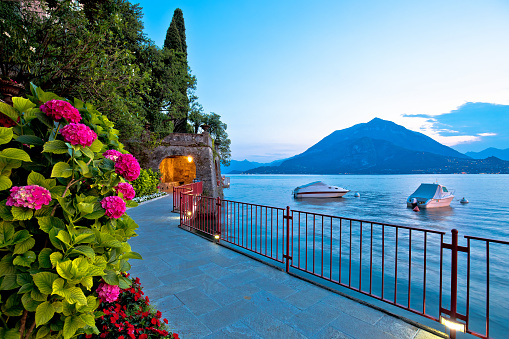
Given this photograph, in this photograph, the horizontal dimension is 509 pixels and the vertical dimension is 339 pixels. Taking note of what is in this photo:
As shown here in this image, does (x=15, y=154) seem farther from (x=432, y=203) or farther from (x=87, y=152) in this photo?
(x=432, y=203)

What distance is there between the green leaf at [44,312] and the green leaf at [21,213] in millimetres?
468

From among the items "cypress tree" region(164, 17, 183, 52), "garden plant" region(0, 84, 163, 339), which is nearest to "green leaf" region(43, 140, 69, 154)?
"garden plant" region(0, 84, 163, 339)

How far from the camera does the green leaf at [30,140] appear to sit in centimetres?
123

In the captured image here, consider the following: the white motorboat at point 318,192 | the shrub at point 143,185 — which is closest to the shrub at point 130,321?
the shrub at point 143,185

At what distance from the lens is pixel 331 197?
38.8m

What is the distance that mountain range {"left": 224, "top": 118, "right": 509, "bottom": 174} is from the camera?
402 ft

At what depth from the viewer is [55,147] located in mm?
1239

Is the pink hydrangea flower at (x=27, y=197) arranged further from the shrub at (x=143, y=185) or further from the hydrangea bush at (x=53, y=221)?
the shrub at (x=143, y=185)

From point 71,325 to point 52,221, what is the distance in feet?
1.90

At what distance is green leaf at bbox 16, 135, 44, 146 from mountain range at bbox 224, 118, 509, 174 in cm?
14899

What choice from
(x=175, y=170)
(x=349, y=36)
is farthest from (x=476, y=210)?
(x=175, y=170)

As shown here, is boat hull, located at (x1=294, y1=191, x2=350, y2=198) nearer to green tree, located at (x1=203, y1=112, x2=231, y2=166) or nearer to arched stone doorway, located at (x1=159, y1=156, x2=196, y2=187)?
green tree, located at (x1=203, y1=112, x2=231, y2=166)

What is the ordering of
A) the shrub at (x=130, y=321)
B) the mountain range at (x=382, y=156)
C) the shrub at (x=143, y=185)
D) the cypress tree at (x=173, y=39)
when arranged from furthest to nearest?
the mountain range at (x=382, y=156) < the cypress tree at (x=173, y=39) < the shrub at (x=143, y=185) < the shrub at (x=130, y=321)

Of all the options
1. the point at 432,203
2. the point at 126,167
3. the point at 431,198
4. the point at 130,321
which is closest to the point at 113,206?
the point at 126,167
